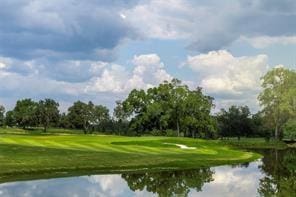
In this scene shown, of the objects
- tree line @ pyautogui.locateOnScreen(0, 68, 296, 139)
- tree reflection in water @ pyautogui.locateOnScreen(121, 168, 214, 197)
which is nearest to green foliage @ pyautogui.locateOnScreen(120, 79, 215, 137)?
tree line @ pyautogui.locateOnScreen(0, 68, 296, 139)

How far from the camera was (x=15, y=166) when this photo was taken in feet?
129

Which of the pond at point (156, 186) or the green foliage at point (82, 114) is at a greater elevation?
the green foliage at point (82, 114)

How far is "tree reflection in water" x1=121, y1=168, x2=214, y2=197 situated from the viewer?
32.3 metres

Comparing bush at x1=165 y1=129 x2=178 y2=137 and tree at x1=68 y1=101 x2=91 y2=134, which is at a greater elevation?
tree at x1=68 y1=101 x2=91 y2=134

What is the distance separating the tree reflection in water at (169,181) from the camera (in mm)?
32281

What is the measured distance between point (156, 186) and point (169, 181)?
10.5 feet

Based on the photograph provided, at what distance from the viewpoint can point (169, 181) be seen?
121ft

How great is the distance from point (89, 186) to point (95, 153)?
63.8 ft

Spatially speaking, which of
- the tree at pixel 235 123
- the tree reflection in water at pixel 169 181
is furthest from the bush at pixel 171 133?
the tree reflection in water at pixel 169 181

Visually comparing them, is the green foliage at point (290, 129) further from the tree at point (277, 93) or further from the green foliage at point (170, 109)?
the green foliage at point (170, 109)

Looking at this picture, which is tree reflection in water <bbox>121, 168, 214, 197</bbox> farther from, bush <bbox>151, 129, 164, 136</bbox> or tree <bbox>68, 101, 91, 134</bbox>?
tree <bbox>68, 101, 91, 134</bbox>

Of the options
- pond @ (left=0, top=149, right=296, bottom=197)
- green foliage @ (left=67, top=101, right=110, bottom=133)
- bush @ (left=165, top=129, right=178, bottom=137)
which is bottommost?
pond @ (left=0, top=149, right=296, bottom=197)

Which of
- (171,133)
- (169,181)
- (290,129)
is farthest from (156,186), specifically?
(171,133)

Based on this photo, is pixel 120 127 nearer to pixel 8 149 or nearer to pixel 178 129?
pixel 178 129
